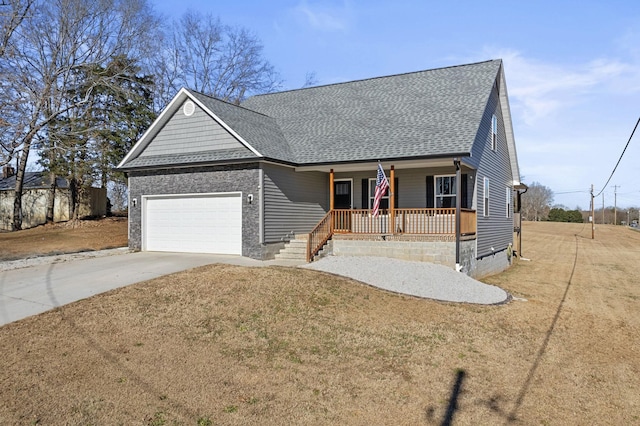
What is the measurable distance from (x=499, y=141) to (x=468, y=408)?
1645 cm

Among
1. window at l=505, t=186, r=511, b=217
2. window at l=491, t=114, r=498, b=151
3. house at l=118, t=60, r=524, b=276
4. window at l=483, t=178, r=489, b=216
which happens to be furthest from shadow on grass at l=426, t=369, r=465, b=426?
window at l=505, t=186, r=511, b=217

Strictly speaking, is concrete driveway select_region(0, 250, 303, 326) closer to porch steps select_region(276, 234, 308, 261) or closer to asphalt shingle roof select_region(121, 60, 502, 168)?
porch steps select_region(276, 234, 308, 261)

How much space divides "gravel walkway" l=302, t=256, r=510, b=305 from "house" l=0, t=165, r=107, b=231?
19.2 m

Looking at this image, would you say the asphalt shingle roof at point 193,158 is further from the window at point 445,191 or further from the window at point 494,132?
the window at point 494,132

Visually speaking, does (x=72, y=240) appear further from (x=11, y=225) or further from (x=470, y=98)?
(x=470, y=98)

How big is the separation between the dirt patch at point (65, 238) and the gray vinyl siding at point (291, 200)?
783 centimetres

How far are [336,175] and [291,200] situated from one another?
255 centimetres

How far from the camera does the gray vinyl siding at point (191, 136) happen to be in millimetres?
15305

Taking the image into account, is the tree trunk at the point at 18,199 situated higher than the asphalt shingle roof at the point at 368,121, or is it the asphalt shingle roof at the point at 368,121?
the asphalt shingle roof at the point at 368,121

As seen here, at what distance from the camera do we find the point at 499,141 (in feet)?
64.2

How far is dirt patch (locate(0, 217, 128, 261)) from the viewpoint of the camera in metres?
16.7

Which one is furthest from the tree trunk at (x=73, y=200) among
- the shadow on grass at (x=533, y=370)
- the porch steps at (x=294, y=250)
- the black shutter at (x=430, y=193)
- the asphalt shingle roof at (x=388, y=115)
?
the shadow on grass at (x=533, y=370)

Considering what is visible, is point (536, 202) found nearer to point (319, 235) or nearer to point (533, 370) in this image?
point (319, 235)

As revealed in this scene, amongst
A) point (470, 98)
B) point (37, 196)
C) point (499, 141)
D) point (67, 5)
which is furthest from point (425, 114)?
point (37, 196)
